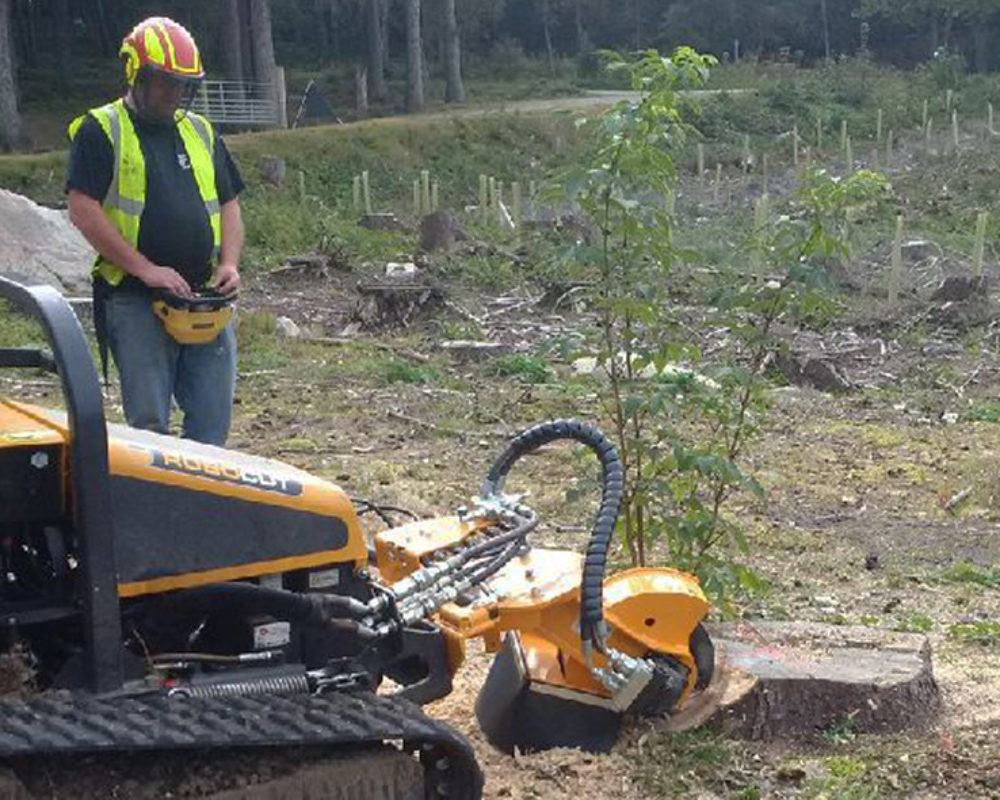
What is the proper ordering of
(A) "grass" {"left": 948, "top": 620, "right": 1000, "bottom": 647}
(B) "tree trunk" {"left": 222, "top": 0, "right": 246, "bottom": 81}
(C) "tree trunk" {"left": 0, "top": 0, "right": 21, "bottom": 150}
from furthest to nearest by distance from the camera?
(B) "tree trunk" {"left": 222, "top": 0, "right": 246, "bottom": 81} → (C) "tree trunk" {"left": 0, "top": 0, "right": 21, "bottom": 150} → (A) "grass" {"left": 948, "top": 620, "right": 1000, "bottom": 647}

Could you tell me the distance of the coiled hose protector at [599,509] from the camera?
386cm

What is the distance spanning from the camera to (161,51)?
16.1 feet

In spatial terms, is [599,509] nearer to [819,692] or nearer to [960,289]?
[819,692]

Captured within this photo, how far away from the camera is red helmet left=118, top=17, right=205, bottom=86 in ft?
16.1

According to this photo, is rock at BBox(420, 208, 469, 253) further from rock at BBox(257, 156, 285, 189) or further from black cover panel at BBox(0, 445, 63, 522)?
black cover panel at BBox(0, 445, 63, 522)

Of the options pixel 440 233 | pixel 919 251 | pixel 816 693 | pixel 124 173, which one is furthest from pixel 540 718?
pixel 919 251

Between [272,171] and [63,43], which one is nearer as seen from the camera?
[272,171]

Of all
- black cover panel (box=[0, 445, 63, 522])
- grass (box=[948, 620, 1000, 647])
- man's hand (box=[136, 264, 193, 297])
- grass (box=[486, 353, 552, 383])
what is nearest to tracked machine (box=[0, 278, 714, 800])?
black cover panel (box=[0, 445, 63, 522])

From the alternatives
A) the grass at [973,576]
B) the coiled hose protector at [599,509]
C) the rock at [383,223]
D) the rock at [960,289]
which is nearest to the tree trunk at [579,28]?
the rock at [383,223]

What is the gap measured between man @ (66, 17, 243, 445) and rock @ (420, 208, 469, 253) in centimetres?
1661

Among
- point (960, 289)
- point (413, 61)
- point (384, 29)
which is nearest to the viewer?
point (960, 289)

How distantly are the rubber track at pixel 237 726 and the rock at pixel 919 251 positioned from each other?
19870 millimetres

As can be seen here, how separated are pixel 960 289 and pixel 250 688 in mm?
15335

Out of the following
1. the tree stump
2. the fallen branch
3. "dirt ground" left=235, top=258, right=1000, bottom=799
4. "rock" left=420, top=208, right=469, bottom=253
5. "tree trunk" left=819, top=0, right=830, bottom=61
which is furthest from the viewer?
"tree trunk" left=819, top=0, right=830, bottom=61
